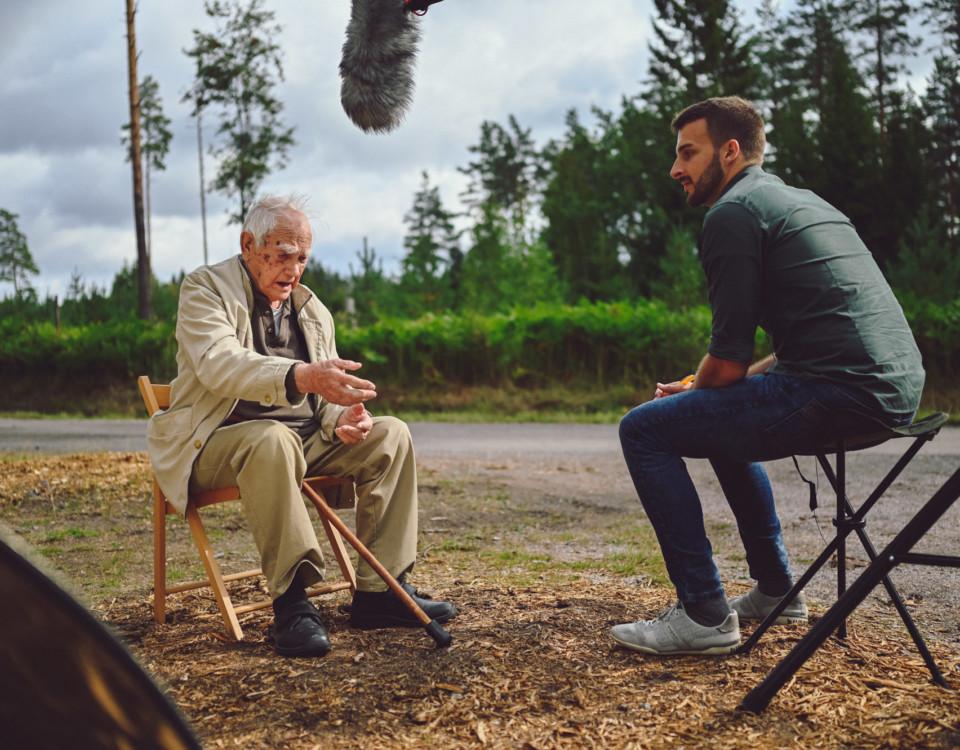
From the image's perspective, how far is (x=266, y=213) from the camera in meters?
3.94

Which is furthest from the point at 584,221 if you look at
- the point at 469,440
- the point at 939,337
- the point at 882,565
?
the point at 882,565

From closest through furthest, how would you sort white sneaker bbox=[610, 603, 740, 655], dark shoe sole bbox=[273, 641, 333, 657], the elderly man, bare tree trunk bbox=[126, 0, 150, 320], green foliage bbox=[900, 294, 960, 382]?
1. white sneaker bbox=[610, 603, 740, 655]
2. dark shoe sole bbox=[273, 641, 333, 657]
3. the elderly man
4. green foliage bbox=[900, 294, 960, 382]
5. bare tree trunk bbox=[126, 0, 150, 320]

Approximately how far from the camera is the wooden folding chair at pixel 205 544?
12.3 feet

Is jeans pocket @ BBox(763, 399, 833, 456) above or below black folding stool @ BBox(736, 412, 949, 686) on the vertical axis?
above

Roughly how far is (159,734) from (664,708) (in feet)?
8.37

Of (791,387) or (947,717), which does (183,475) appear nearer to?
(791,387)

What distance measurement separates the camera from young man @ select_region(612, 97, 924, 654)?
309 cm

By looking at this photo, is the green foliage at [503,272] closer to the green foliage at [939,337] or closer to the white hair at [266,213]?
the green foliage at [939,337]

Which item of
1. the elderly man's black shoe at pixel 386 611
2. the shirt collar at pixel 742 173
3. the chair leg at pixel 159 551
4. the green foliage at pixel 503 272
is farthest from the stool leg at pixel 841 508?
the green foliage at pixel 503 272

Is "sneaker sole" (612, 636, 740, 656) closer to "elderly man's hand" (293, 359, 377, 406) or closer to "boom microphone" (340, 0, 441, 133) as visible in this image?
"elderly man's hand" (293, 359, 377, 406)

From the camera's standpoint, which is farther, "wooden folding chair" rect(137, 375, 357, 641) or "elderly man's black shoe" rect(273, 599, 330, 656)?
"wooden folding chair" rect(137, 375, 357, 641)

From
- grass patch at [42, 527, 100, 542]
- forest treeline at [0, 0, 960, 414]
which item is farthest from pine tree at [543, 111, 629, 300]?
grass patch at [42, 527, 100, 542]

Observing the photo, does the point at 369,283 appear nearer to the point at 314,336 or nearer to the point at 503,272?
the point at 503,272

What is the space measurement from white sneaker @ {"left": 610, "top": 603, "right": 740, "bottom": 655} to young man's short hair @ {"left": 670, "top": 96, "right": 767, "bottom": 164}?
65.0 inches
